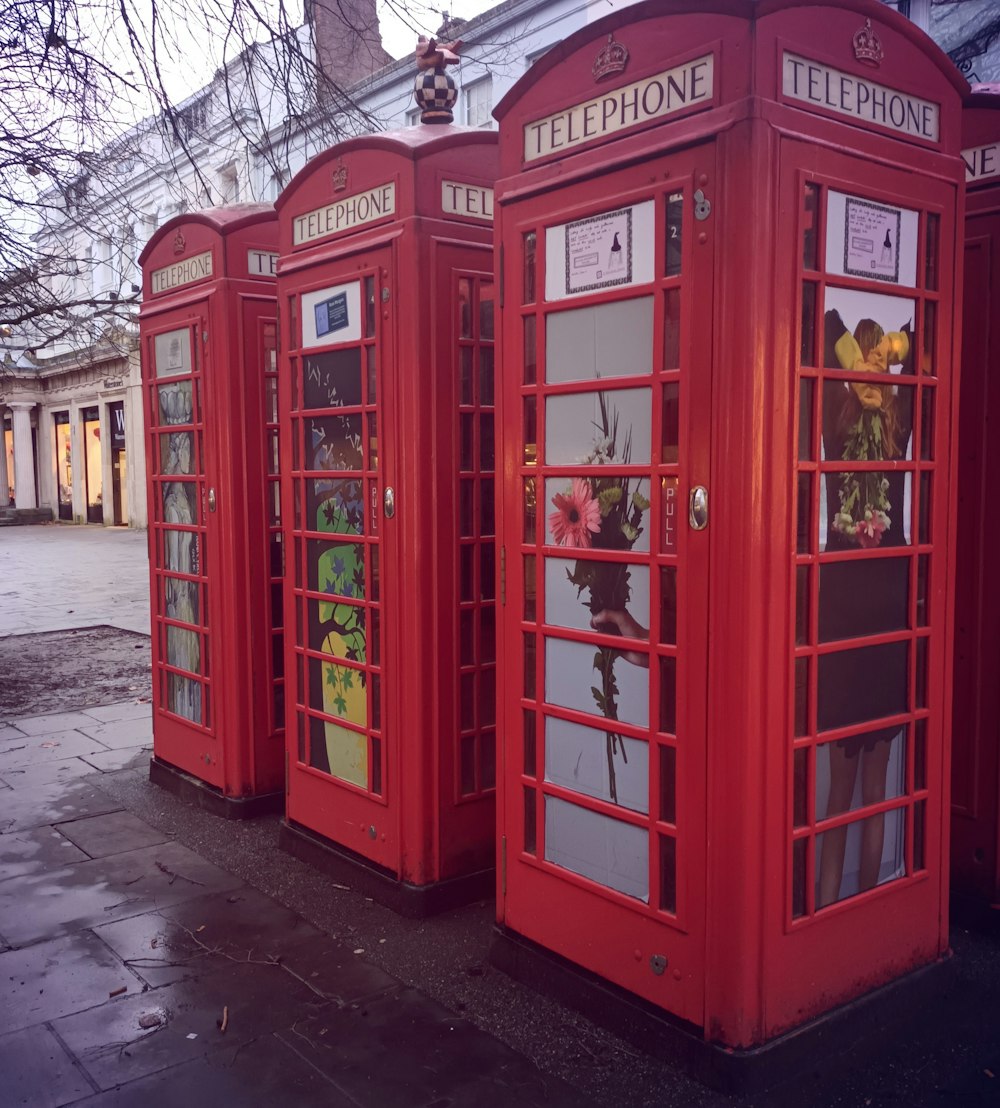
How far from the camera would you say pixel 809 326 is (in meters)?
2.95

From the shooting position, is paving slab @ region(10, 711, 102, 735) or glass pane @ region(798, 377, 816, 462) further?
paving slab @ region(10, 711, 102, 735)

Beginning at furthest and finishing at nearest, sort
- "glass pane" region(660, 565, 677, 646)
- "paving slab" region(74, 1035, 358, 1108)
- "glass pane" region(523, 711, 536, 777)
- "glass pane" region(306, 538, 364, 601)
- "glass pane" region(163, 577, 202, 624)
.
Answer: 1. "glass pane" region(163, 577, 202, 624)
2. "glass pane" region(306, 538, 364, 601)
3. "glass pane" region(523, 711, 536, 777)
4. "glass pane" region(660, 565, 677, 646)
5. "paving slab" region(74, 1035, 358, 1108)

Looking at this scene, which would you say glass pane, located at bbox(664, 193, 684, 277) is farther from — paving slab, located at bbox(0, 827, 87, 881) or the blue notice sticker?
paving slab, located at bbox(0, 827, 87, 881)

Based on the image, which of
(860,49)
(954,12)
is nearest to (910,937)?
(860,49)

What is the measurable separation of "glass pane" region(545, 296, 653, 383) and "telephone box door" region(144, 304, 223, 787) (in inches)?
105

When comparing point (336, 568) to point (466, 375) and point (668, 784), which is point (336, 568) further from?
point (668, 784)

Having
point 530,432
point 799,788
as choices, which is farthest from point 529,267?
point 799,788

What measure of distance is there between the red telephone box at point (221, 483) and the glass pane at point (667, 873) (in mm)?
2986

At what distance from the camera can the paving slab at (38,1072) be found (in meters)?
3.02

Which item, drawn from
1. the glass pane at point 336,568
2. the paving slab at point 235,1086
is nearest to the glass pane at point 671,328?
the glass pane at point 336,568

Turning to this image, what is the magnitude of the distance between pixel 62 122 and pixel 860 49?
6.95 m

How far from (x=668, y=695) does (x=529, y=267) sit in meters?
1.55

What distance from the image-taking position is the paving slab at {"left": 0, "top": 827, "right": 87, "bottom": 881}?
489cm

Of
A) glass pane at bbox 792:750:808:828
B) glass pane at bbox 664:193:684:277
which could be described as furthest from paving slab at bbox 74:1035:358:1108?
glass pane at bbox 664:193:684:277
